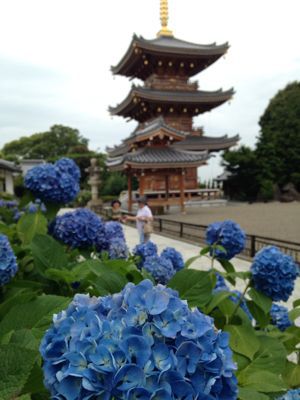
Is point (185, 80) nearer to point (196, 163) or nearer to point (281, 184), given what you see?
point (196, 163)

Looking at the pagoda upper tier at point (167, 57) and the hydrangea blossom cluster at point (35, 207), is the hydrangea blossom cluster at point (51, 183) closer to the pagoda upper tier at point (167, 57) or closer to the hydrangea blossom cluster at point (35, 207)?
the hydrangea blossom cluster at point (35, 207)

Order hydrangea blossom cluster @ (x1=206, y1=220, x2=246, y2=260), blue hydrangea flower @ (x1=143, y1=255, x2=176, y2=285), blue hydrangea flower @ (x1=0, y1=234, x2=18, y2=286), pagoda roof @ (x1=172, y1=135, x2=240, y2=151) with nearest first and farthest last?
blue hydrangea flower @ (x1=0, y1=234, x2=18, y2=286) → blue hydrangea flower @ (x1=143, y1=255, x2=176, y2=285) → hydrangea blossom cluster @ (x1=206, y1=220, x2=246, y2=260) → pagoda roof @ (x1=172, y1=135, x2=240, y2=151)

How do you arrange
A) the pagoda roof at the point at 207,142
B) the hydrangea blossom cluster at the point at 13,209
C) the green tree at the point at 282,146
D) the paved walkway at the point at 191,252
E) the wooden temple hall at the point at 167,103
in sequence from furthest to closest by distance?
the green tree at the point at 282,146 → the pagoda roof at the point at 207,142 → the wooden temple hall at the point at 167,103 → the paved walkway at the point at 191,252 → the hydrangea blossom cluster at the point at 13,209

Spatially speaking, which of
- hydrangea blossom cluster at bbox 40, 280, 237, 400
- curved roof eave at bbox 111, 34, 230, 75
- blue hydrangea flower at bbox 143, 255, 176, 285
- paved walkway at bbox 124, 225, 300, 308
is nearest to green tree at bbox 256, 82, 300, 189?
curved roof eave at bbox 111, 34, 230, 75

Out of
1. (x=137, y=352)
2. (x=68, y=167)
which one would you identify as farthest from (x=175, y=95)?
(x=137, y=352)

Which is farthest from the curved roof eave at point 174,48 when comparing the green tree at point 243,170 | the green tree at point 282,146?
the green tree at point 282,146

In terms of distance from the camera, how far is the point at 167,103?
939 inches

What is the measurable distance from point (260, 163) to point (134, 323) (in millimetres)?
31662

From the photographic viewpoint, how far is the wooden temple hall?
2047 cm

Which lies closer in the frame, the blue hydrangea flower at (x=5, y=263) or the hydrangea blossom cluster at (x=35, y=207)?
the blue hydrangea flower at (x=5, y=263)

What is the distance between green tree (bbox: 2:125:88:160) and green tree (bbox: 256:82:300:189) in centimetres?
2301

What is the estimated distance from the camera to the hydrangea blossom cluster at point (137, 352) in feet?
2.04

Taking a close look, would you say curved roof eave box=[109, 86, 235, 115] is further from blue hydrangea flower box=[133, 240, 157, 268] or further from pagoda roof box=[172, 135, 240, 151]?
blue hydrangea flower box=[133, 240, 157, 268]

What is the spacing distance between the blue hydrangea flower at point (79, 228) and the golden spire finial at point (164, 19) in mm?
26606
